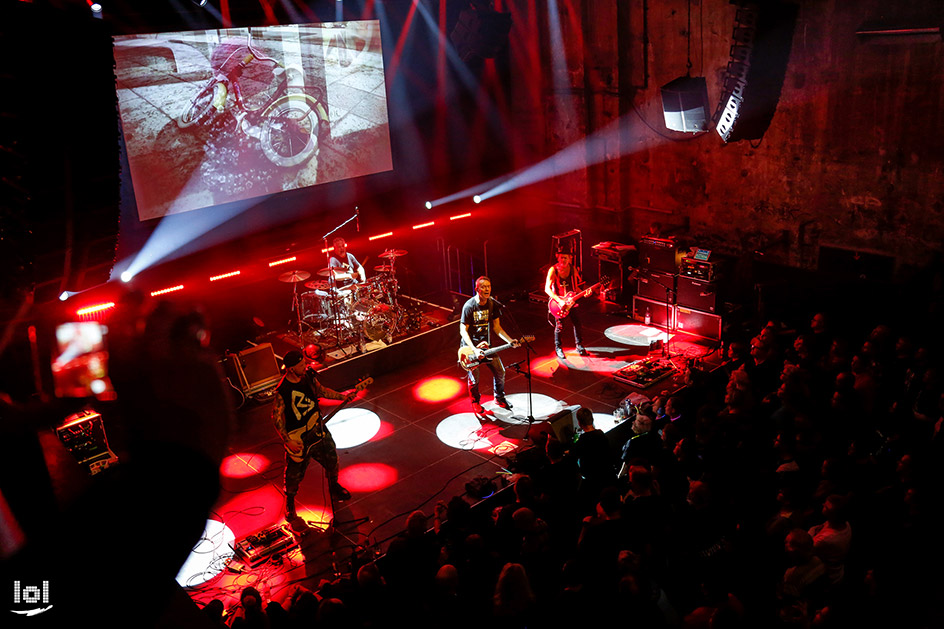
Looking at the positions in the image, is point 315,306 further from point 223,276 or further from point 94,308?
point 94,308

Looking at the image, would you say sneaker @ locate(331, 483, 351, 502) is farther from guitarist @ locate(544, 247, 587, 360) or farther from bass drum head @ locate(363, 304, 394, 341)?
guitarist @ locate(544, 247, 587, 360)

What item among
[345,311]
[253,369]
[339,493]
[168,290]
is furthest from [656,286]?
[168,290]

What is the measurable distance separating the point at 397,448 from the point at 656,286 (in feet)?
15.5

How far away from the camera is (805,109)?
376 inches

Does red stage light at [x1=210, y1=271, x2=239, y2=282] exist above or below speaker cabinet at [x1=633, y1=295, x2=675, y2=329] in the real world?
above

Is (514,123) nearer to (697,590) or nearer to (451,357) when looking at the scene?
(451,357)

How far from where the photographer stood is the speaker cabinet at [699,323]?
9.69 m

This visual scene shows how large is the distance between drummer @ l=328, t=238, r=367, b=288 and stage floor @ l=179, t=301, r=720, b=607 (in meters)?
1.27

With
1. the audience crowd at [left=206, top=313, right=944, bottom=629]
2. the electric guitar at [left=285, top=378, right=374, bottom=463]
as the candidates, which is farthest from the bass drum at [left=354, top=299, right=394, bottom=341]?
the audience crowd at [left=206, top=313, right=944, bottom=629]

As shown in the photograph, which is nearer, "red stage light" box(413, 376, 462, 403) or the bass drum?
"red stage light" box(413, 376, 462, 403)

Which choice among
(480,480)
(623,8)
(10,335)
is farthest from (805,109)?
(10,335)

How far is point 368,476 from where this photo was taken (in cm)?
703

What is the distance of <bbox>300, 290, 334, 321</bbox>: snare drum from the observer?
10.1 metres

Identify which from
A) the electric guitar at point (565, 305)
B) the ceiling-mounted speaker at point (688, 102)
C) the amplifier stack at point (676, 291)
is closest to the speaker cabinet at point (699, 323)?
the amplifier stack at point (676, 291)
